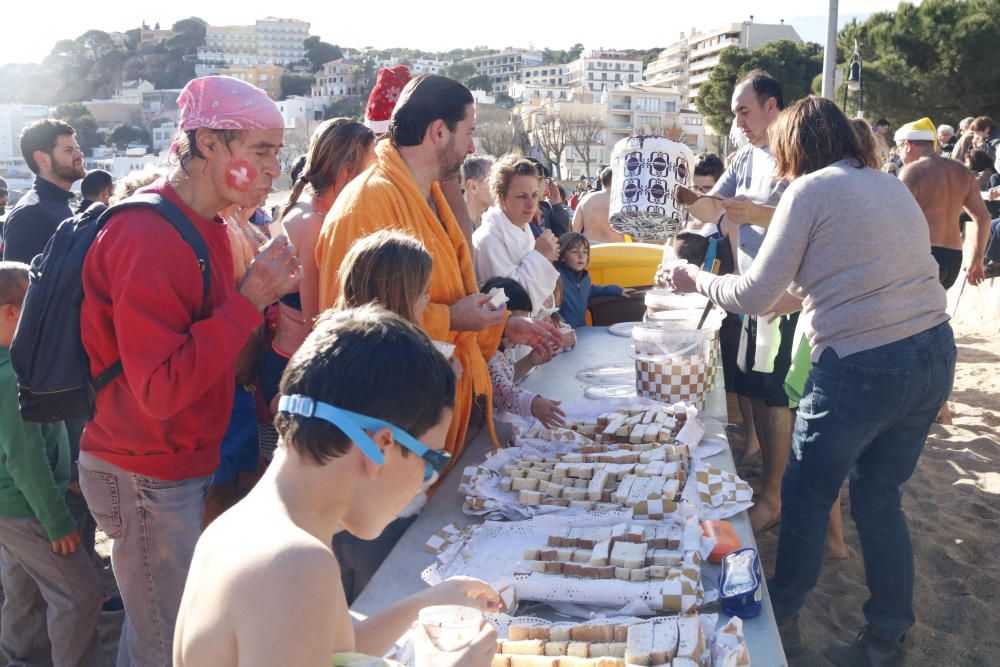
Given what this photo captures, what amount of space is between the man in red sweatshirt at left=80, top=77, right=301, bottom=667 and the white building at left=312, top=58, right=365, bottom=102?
104 m

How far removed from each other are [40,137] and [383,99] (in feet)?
7.60

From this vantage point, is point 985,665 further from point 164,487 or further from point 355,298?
point 164,487

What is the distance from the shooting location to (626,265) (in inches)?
227

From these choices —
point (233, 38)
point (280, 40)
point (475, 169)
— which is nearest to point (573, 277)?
point (475, 169)

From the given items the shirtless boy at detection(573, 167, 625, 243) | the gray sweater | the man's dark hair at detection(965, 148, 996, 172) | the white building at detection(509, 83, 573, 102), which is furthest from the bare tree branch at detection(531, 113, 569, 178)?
the gray sweater

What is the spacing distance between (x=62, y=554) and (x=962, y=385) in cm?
645

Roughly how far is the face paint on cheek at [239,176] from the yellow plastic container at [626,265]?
12.8 feet

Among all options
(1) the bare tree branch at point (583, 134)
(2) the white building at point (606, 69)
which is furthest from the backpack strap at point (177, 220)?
(2) the white building at point (606, 69)

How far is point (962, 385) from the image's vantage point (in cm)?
662

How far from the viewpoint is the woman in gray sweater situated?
248 centimetres

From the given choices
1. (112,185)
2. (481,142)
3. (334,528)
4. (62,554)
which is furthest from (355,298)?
(481,142)

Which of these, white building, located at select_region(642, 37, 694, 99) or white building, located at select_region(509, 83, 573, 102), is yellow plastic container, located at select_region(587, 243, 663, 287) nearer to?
white building, located at select_region(509, 83, 573, 102)

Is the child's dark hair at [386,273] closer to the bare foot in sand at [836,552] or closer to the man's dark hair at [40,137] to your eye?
the bare foot in sand at [836,552]

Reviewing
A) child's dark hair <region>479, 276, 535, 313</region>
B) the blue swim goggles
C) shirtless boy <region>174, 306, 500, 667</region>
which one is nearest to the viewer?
shirtless boy <region>174, 306, 500, 667</region>
